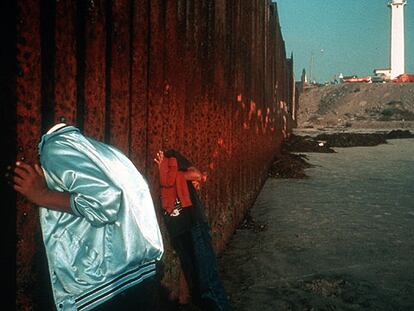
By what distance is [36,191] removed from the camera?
1.60 meters

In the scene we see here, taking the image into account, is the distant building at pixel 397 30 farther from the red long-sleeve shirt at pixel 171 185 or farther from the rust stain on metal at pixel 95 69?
the rust stain on metal at pixel 95 69

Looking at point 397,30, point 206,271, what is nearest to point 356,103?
point 397,30

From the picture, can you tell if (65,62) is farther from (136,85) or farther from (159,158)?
(159,158)

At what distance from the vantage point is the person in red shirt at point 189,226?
9.83ft

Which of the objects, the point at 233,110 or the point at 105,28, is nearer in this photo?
the point at 105,28

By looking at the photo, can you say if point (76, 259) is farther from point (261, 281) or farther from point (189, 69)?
point (261, 281)

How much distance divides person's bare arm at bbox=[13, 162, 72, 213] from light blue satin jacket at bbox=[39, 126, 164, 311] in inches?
1.4

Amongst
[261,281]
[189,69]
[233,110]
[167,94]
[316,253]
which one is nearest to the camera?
[167,94]

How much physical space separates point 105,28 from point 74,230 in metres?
1.16

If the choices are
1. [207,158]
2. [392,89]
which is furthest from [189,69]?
[392,89]

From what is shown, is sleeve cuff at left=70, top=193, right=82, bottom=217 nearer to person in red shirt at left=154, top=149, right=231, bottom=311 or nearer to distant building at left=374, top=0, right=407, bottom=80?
person in red shirt at left=154, top=149, right=231, bottom=311

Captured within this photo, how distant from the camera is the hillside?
57.1m

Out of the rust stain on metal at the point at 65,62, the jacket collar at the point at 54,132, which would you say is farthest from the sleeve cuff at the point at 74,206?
the rust stain on metal at the point at 65,62

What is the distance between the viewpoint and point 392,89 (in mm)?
71938
